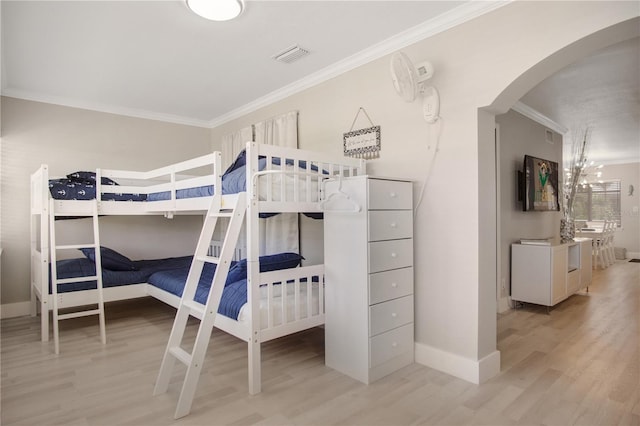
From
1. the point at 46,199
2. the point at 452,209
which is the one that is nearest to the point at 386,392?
the point at 452,209

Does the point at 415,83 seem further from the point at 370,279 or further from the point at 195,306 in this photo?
the point at 195,306

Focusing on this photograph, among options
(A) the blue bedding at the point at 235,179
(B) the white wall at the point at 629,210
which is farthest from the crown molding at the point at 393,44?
(B) the white wall at the point at 629,210

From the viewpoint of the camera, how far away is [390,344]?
240 cm

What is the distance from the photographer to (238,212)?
2201 millimetres

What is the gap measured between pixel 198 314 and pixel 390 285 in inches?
49.1

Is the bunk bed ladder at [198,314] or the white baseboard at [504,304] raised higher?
the bunk bed ladder at [198,314]

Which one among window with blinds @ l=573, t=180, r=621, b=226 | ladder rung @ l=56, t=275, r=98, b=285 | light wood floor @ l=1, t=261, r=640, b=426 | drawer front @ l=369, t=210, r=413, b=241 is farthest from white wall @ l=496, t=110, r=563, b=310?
window with blinds @ l=573, t=180, r=621, b=226

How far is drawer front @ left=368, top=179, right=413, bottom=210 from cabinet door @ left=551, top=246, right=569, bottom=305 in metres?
2.30

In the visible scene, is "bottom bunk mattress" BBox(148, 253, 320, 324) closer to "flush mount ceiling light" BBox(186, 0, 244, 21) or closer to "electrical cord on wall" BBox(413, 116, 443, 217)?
"electrical cord on wall" BBox(413, 116, 443, 217)

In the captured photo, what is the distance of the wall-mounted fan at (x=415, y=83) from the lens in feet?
7.81

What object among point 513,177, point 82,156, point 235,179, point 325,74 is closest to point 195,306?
point 235,179

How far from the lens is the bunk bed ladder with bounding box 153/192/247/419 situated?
1.94 metres

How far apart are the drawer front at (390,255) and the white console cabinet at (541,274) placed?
2147 mm

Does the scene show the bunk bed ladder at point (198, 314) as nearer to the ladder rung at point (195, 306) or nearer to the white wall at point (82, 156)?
the ladder rung at point (195, 306)
